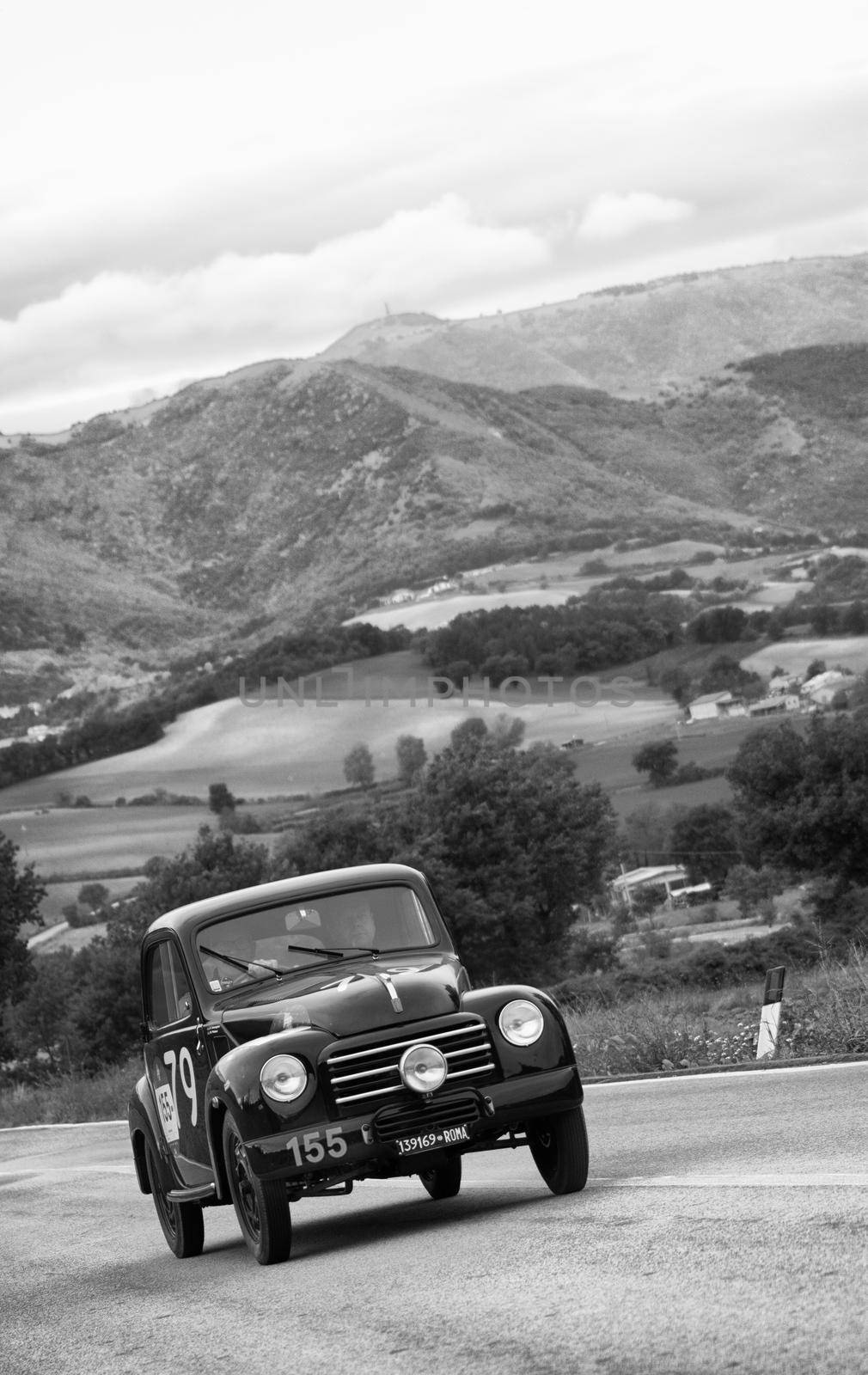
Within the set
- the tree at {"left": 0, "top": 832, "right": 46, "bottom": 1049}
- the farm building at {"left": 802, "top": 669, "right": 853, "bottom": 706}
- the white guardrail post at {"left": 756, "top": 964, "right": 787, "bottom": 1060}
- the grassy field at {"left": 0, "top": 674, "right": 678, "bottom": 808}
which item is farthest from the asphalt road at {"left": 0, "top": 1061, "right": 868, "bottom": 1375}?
the grassy field at {"left": 0, "top": 674, "right": 678, "bottom": 808}

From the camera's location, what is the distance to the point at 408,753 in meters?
134

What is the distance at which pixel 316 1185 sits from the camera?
26.6 ft

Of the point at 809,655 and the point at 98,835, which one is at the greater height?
the point at 809,655

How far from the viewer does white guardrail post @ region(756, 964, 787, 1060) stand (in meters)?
14.4

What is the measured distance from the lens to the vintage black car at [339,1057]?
811cm

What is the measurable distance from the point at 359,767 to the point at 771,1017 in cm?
12050

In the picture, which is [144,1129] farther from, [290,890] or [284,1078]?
[284,1078]

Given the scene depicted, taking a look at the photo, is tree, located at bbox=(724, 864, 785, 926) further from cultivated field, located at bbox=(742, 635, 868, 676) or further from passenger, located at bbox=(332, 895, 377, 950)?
passenger, located at bbox=(332, 895, 377, 950)

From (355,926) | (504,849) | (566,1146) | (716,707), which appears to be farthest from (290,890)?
(716,707)

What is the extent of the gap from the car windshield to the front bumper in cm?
146

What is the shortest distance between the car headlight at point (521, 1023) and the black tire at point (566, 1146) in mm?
428

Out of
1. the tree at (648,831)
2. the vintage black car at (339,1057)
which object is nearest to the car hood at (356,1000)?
the vintage black car at (339,1057)

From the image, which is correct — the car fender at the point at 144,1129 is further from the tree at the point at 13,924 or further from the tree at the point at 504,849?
the tree at the point at 504,849

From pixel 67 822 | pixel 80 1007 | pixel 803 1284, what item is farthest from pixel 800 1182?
pixel 67 822
